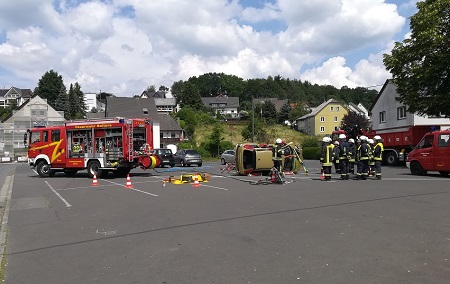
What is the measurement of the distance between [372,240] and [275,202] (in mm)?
4482

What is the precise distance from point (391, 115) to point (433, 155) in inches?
1122

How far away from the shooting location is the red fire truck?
2106cm

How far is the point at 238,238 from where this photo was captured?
23.4 feet

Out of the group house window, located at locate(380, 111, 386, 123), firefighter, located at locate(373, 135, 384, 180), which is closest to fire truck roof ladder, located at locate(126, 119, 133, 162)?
firefighter, located at locate(373, 135, 384, 180)

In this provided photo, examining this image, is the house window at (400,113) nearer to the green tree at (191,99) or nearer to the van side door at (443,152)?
the van side door at (443,152)

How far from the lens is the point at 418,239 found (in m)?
6.68

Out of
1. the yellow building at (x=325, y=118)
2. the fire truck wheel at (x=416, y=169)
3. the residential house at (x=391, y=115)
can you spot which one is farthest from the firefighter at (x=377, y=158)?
the yellow building at (x=325, y=118)

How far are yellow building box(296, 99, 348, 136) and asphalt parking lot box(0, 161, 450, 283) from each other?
250ft

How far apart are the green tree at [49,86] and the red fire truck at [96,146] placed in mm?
103122

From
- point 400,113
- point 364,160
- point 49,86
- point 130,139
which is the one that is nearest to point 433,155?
point 364,160

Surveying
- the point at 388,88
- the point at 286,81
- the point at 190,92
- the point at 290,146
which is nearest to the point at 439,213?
the point at 290,146

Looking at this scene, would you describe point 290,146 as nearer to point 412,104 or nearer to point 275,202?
point 275,202

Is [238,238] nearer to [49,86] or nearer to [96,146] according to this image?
[96,146]

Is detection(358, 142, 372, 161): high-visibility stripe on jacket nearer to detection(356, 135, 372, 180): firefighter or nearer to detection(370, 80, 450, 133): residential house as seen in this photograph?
detection(356, 135, 372, 180): firefighter
